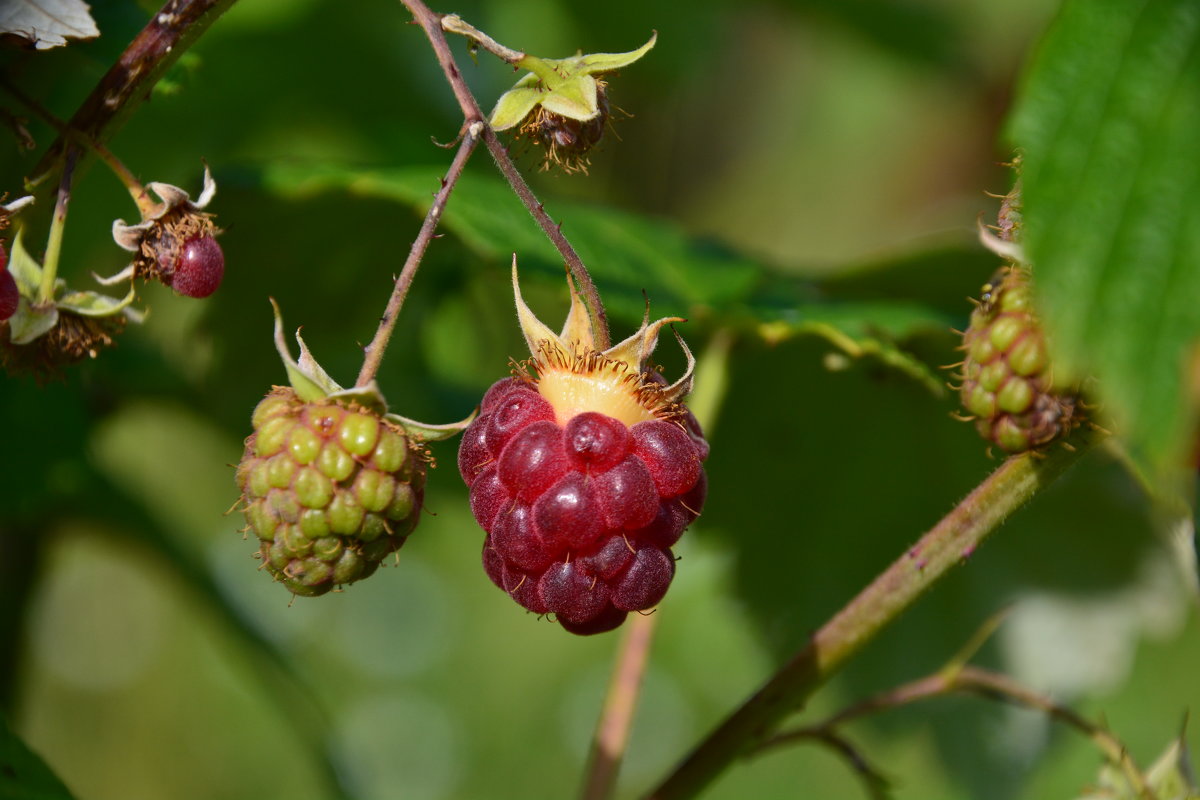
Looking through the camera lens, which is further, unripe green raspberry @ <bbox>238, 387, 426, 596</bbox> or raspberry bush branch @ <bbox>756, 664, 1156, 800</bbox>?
raspberry bush branch @ <bbox>756, 664, 1156, 800</bbox>

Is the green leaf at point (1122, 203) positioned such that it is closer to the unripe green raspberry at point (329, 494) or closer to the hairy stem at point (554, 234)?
the hairy stem at point (554, 234)

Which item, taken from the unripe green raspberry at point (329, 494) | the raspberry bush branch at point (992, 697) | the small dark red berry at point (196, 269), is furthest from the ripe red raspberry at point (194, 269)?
the raspberry bush branch at point (992, 697)

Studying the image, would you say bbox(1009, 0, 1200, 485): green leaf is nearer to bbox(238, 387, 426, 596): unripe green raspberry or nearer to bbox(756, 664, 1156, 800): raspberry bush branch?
bbox(238, 387, 426, 596): unripe green raspberry

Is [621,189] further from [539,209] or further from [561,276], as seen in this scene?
[539,209]

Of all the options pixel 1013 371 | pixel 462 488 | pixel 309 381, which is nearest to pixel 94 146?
pixel 309 381

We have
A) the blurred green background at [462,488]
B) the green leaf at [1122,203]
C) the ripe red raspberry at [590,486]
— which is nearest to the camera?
the green leaf at [1122,203]

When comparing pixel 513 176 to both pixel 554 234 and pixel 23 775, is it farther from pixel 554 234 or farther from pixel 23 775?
pixel 23 775

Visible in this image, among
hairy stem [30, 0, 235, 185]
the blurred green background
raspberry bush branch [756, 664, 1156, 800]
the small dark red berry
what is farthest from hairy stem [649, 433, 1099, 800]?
hairy stem [30, 0, 235, 185]
